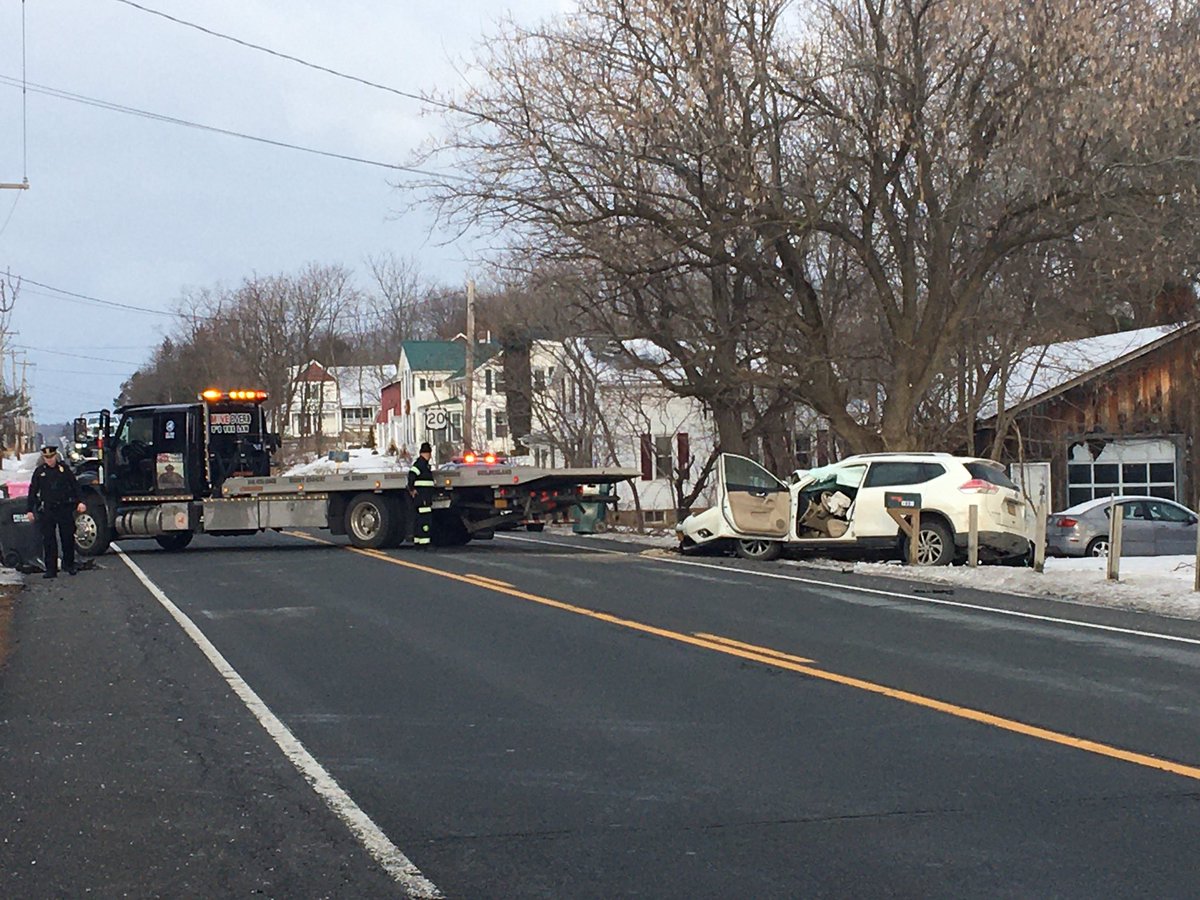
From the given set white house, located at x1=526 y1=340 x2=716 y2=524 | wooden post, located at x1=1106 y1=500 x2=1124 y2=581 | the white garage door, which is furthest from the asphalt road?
the white garage door

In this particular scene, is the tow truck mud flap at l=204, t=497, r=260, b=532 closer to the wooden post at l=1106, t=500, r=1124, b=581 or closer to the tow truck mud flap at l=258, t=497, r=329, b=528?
the tow truck mud flap at l=258, t=497, r=329, b=528

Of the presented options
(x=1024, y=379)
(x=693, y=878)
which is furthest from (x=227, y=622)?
(x=1024, y=379)

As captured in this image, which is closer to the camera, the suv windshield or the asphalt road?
the asphalt road

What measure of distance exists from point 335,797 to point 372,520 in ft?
61.0

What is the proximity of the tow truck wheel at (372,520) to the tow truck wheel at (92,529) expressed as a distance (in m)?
4.28

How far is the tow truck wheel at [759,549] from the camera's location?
2247 cm

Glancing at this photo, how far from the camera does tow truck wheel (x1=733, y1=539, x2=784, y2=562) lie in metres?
22.5

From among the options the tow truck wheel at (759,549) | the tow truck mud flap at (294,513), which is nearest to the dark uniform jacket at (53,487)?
the tow truck mud flap at (294,513)

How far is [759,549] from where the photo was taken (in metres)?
22.7

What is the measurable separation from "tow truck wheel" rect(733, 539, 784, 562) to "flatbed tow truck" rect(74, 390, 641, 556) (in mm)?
3509

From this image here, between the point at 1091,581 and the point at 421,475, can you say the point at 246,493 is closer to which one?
the point at 421,475

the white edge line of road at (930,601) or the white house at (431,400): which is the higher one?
the white house at (431,400)

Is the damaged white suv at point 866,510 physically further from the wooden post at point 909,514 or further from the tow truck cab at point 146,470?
the tow truck cab at point 146,470

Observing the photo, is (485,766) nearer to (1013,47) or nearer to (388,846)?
(388,846)
